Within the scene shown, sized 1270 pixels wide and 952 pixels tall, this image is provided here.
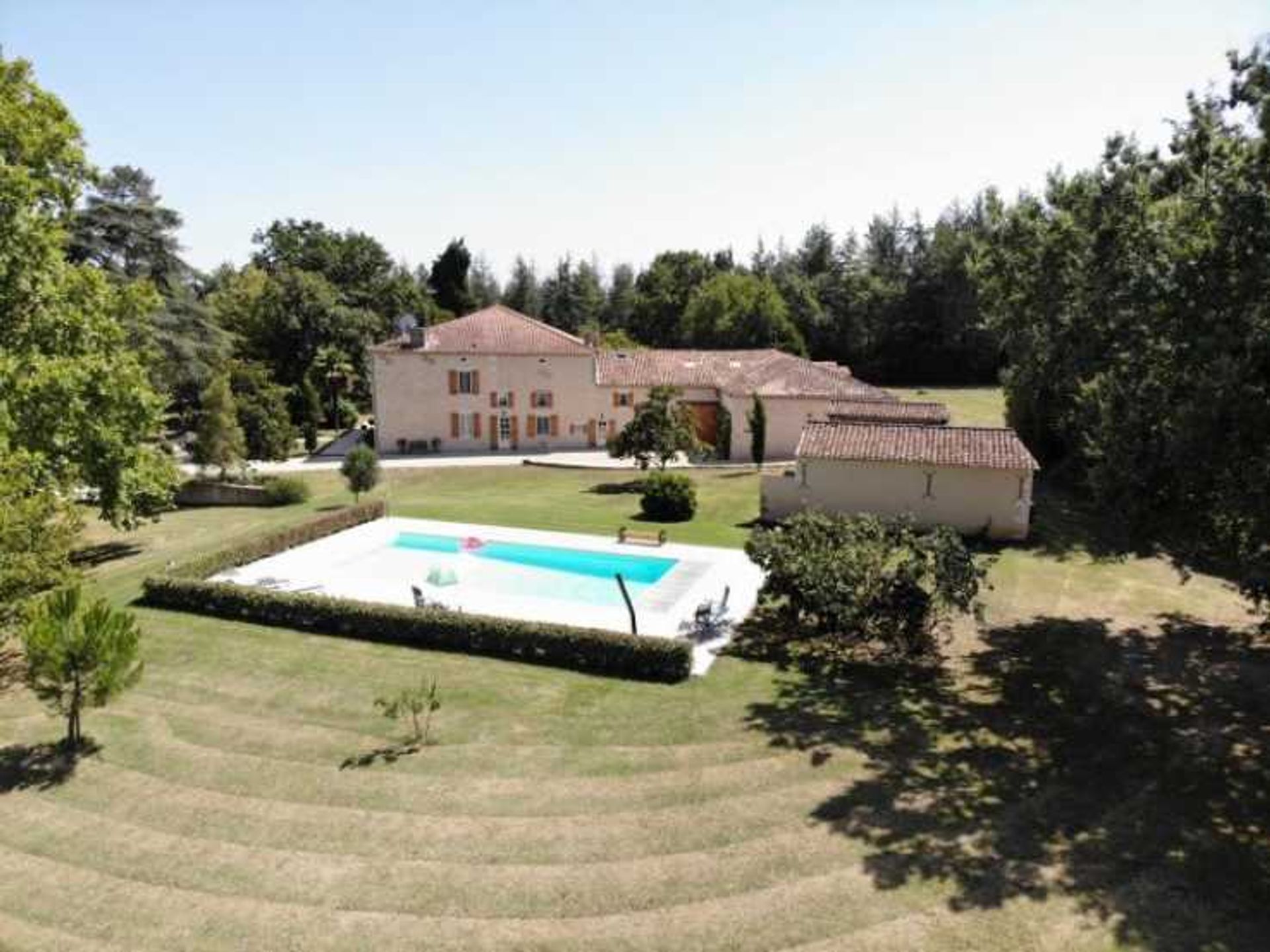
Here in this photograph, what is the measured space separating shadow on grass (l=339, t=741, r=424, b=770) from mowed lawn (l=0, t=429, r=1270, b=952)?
6 cm

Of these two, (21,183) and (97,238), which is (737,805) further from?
(97,238)

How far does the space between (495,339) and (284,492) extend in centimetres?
1810

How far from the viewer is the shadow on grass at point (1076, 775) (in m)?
10.1

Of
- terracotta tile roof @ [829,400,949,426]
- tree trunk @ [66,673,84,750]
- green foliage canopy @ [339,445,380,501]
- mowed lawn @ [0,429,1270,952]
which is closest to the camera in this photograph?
mowed lawn @ [0,429,1270,952]

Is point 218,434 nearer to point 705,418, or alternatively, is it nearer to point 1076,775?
point 705,418

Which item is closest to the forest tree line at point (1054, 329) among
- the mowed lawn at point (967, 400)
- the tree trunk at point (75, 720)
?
the tree trunk at point (75, 720)

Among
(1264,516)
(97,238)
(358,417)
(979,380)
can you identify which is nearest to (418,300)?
(358,417)

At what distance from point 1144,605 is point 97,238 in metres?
54.7

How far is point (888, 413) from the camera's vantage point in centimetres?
3891

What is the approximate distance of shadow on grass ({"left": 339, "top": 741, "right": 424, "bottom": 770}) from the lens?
13.4 metres

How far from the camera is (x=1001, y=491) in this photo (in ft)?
92.2

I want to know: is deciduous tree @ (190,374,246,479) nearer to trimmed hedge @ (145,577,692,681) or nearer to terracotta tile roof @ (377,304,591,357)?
terracotta tile roof @ (377,304,591,357)

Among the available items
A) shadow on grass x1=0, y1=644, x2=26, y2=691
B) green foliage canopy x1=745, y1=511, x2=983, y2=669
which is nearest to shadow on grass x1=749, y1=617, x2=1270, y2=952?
green foliage canopy x1=745, y1=511, x2=983, y2=669

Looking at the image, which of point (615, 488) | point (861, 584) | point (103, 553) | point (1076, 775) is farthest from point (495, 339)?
point (1076, 775)
